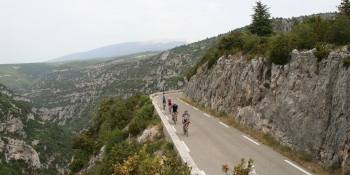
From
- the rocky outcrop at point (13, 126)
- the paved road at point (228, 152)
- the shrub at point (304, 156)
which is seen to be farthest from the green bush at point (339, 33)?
the rocky outcrop at point (13, 126)

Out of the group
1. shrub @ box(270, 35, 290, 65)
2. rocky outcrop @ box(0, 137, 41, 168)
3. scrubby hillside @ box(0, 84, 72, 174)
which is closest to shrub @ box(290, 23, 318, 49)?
shrub @ box(270, 35, 290, 65)

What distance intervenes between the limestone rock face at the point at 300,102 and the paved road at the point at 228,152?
35.5 inches

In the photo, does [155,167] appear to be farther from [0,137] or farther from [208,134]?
[0,137]

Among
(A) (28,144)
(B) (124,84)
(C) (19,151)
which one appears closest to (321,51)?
(C) (19,151)

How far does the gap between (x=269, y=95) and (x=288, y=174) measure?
547 centimetres

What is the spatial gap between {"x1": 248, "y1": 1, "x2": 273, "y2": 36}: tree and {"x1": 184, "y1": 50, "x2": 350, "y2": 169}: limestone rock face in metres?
7.75

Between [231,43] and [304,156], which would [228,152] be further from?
[231,43]

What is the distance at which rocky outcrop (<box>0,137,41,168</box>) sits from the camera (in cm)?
6731

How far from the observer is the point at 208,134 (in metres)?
13.3

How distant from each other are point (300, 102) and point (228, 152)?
337 centimetres

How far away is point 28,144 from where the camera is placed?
246ft

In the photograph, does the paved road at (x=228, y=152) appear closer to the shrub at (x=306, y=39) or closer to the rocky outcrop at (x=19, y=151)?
the shrub at (x=306, y=39)

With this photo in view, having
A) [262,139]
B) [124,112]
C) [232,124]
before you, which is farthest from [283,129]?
[124,112]

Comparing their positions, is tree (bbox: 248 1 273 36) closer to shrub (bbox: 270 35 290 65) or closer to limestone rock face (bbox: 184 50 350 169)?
limestone rock face (bbox: 184 50 350 169)
